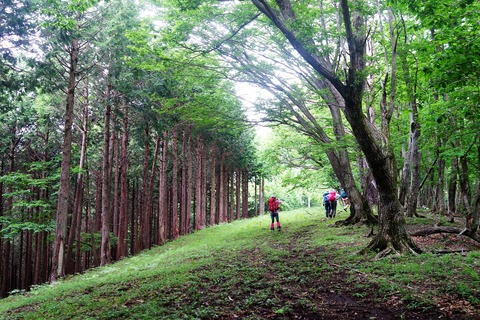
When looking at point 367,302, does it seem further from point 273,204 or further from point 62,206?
point 62,206

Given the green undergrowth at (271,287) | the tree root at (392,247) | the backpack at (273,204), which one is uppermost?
the backpack at (273,204)

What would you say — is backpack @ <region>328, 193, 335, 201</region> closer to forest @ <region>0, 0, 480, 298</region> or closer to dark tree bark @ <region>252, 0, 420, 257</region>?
forest @ <region>0, 0, 480, 298</region>

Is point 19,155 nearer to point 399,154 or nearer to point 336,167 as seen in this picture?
point 336,167

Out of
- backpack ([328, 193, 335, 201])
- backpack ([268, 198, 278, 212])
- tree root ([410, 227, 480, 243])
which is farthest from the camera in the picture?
backpack ([328, 193, 335, 201])

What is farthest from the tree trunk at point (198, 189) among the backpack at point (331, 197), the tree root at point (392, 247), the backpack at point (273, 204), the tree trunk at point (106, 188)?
the tree root at point (392, 247)

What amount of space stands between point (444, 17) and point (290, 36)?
2940mm

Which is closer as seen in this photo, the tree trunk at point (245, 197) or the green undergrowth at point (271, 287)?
the green undergrowth at point (271, 287)

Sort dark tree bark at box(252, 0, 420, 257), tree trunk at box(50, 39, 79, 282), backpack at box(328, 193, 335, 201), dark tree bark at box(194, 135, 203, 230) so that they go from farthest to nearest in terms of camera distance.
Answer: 1. dark tree bark at box(194, 135, 203, 230)
2. backpack at box(328, 193, 335, 201)
3. tree trunk at box(50, 39, 79, 282)
4. dark tree bark at box(252, 0, 420, 257)

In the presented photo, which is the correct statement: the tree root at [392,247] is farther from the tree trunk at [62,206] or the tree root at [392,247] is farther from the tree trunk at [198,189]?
the tree trunk at [198,189]

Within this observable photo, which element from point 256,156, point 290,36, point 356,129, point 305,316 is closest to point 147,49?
point 290,36

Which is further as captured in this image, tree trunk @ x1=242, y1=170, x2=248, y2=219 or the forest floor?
tree trunk @ x1=242, y1=170, x2=248, y2=219

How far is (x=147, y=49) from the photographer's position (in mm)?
10414

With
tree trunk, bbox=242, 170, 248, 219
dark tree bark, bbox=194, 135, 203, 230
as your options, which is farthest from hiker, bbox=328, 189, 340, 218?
tree trunk, bbox=242, 170, 248, 219

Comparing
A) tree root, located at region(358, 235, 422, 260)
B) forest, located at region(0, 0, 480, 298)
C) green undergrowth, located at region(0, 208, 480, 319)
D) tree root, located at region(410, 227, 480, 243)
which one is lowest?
green undergrowth, located at region(0, 208, 480, 319)
